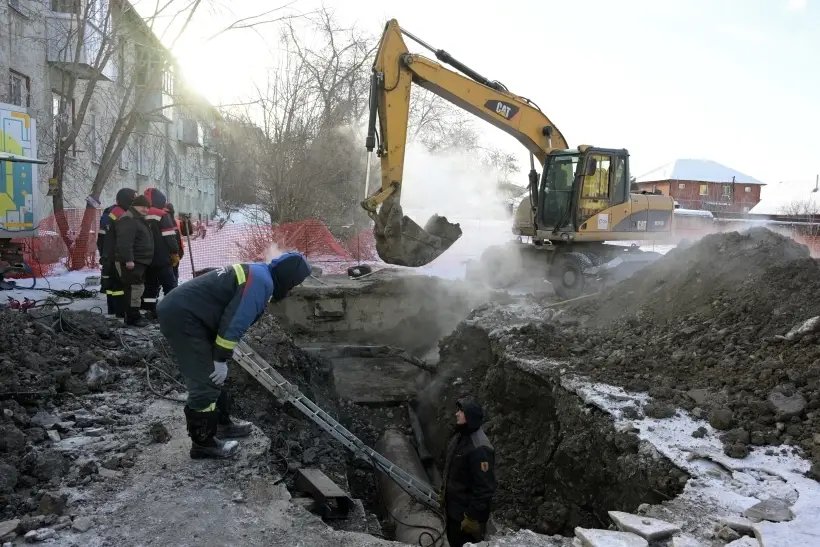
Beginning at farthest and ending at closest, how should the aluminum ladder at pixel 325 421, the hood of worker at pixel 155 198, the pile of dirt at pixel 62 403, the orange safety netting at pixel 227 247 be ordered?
the orange safety netting at pixel 227 247
the hood of worker at pixel 155 198
the aluminum ladder at pixel 325 421
the pile of dirt at pixel 62 403

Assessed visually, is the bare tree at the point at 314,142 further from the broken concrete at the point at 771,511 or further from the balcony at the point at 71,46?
the broken concrete at the point at 771,511

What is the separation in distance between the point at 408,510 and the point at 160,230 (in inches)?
194

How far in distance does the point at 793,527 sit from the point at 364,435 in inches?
215

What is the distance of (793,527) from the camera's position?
10.1 ft

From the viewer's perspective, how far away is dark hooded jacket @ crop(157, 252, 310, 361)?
404 centimetres

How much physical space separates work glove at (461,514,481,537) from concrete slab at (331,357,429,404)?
4.02m

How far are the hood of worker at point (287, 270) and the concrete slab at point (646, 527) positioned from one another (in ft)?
8.20

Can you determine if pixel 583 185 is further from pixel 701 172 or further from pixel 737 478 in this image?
pixel 701 172

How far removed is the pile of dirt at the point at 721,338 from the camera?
429cm

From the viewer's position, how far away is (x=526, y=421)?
6.25 meters

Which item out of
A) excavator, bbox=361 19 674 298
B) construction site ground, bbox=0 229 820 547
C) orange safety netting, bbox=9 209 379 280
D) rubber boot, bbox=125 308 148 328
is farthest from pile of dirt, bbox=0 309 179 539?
orange safety netting, bbox=9 209 379 280

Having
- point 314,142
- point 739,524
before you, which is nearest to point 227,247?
point 314,142

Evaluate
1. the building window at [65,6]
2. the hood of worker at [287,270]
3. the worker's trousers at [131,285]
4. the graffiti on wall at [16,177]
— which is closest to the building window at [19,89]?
the building window at [65,6]

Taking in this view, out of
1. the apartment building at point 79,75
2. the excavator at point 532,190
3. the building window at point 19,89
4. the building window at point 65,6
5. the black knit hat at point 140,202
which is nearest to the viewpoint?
the black knit hat at point 140,202
